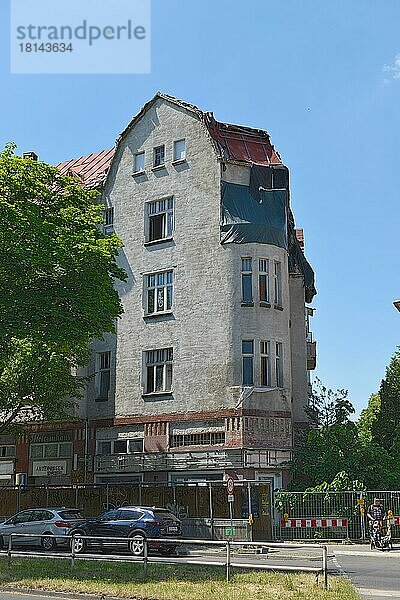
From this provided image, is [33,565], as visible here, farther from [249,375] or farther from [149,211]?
[149,211]

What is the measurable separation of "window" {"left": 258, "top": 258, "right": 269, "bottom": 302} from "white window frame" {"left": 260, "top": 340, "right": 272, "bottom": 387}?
2.05 metres

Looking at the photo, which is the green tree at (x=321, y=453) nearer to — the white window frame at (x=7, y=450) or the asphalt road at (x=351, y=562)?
the asphalt road at (x=351, y=562)

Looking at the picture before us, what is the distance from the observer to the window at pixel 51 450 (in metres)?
40.4

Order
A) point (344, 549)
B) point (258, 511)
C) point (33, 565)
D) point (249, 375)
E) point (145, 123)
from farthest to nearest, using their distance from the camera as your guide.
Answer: point (145, 123) < point (249, 375) < point (258, 511) < point (344, 549) < point (33, 565)

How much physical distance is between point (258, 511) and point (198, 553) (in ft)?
21.1

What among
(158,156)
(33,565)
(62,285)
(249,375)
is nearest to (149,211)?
(158,156)

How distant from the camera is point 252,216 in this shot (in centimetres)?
3756

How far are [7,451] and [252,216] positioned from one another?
1739 cm

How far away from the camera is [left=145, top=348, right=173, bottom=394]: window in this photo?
125ft

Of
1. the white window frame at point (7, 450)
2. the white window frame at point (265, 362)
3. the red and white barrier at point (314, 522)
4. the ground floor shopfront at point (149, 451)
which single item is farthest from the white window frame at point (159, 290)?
the red and white barrier at point (314, 522)

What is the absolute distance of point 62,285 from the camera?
89.8 ft

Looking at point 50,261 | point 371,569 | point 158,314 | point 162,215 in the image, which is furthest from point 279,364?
point 371,569

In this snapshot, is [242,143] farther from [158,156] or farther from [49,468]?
[49,468]

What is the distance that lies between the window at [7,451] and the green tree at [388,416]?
63.4 feet
